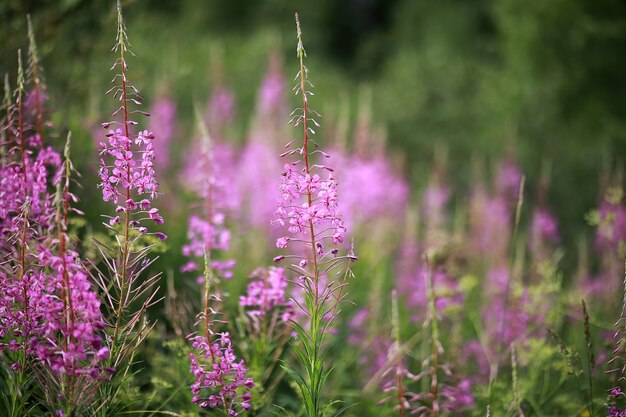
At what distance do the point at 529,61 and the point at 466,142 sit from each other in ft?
8.59

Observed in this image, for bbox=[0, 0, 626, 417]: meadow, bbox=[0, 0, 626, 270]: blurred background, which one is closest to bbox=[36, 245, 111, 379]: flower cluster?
bbox=[0, 0, 626, 417]: meadow

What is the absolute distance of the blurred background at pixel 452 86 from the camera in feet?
16.8

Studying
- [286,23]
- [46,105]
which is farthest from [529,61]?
[286,23]

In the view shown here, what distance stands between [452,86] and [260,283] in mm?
13358

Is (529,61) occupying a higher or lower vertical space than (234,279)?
higher

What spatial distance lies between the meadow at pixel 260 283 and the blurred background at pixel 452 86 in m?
0.15

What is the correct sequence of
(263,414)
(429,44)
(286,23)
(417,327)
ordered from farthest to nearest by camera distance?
(286,23), (429,44), (417,327), (263,414)

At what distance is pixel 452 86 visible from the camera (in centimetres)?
1513

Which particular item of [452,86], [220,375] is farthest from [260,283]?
[452,86]

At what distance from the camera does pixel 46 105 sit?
13.9ft

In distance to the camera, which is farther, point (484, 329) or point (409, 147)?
point (409, 147)

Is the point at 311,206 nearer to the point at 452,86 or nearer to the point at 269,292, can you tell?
the point at 269,292

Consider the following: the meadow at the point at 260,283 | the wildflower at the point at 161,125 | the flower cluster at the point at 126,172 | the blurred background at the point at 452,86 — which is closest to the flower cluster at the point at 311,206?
the meadow at the point at 260,283

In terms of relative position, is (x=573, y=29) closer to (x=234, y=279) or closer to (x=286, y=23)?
(x=234, y=279)
